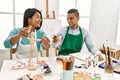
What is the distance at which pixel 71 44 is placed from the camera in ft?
6.79

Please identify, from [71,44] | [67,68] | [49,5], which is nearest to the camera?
[67,68]

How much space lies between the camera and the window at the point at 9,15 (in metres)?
2.54

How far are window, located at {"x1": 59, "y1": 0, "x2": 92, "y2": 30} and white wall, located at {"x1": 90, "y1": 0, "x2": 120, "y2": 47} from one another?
0.10 m

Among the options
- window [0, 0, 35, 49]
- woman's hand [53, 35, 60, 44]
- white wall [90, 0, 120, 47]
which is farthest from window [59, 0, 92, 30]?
woman's hand [53, 35, 60, 44]

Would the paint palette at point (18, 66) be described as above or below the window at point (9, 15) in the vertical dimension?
below

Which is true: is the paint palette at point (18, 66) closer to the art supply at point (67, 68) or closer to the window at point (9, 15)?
the art supply at point (67, 68)

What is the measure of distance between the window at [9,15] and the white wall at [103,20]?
141cm

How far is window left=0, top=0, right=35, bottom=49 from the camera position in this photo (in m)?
2.54

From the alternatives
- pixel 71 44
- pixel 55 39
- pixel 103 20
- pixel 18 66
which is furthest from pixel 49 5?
pixel 18 66

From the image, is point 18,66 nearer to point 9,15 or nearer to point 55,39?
point 55,39

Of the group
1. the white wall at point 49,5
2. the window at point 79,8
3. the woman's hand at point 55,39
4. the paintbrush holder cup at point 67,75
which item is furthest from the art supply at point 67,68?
the window at point 79,8

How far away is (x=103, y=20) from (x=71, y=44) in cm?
149

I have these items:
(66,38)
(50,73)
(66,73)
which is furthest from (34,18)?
(66,73)

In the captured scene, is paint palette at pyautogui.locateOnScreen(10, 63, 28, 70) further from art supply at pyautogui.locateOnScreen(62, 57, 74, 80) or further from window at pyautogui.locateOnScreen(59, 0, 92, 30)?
window at pyautogui.locateOnScreen(59, 0, 92, 30)
